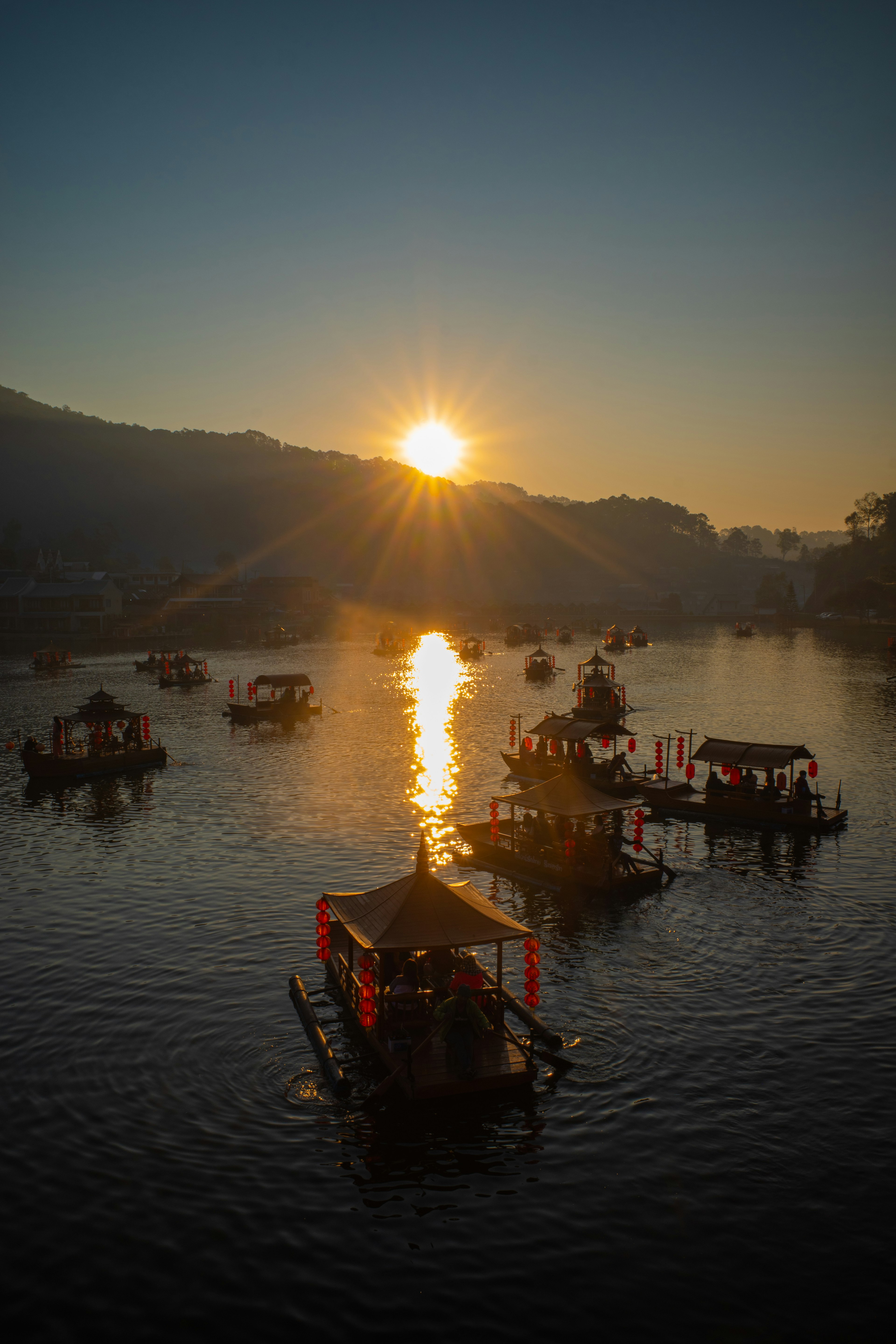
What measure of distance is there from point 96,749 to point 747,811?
4441cm

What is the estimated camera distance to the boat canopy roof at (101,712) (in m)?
62.9

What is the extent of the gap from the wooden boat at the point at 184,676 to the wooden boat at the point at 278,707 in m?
28.3

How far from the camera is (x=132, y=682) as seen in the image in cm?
11919

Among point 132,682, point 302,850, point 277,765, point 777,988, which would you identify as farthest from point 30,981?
point 132,682

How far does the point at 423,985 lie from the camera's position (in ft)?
74.3

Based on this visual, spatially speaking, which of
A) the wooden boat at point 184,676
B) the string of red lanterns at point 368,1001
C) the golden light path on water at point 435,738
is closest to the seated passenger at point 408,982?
the string of red lanterns at point 368,1001

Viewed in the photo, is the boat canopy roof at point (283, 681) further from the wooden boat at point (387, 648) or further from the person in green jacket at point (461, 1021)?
the wooden boat at point (387, 648)

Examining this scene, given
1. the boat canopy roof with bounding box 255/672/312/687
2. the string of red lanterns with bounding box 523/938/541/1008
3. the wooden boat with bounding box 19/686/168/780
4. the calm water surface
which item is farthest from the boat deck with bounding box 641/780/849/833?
the boat canopy roof with bounding box 255/672/312/687

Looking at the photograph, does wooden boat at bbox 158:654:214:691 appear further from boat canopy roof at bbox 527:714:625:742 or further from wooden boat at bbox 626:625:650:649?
wooden boat at bbox 626:625:650:649

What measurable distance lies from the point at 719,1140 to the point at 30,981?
71.4 feet

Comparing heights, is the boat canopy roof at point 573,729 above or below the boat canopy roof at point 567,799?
above

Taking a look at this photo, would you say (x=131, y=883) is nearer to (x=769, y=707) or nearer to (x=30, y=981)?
(x=30, y=981)

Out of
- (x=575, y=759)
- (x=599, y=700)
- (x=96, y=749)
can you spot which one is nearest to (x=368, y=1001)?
(x=575, y=759)

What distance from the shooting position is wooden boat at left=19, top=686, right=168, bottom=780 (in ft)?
187
